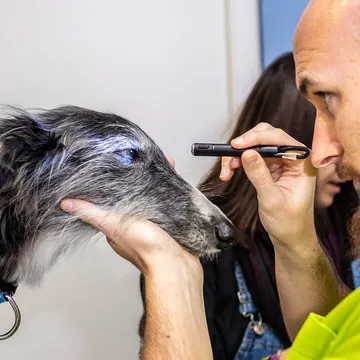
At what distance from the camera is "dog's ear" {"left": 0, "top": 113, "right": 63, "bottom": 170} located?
35.3 inches

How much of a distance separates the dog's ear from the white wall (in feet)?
1.18

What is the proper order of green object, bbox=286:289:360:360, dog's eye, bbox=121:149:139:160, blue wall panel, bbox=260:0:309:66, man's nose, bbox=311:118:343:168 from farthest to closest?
blue wall panel, bbox=260:0:309:66
dog's eye, bbox=121:149:139:160
man's nose, bbox=311:118:343:168
green object, bbox=286:289:360:360

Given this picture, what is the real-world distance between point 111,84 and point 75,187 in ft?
1.79

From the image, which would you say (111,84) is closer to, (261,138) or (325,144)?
(261,138)

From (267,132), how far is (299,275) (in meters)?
0.33

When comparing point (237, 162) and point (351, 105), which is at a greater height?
point (351, 105)

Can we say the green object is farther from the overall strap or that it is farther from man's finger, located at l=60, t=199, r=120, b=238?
the overall strap

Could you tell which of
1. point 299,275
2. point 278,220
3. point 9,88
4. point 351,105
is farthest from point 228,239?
point 9,88

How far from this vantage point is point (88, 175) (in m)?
0.95

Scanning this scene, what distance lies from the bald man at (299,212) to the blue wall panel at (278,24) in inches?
30.2

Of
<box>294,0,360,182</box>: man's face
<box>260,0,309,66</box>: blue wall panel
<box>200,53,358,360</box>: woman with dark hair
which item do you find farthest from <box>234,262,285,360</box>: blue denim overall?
<box>260,0,309,66</box>: blue wall panel

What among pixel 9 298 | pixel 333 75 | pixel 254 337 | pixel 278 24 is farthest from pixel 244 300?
pixel 278 24

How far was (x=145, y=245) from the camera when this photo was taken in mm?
795

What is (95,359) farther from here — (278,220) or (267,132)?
(267,132)
